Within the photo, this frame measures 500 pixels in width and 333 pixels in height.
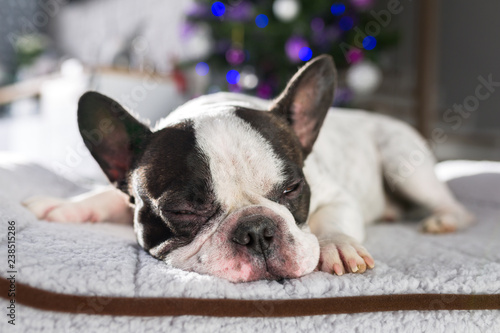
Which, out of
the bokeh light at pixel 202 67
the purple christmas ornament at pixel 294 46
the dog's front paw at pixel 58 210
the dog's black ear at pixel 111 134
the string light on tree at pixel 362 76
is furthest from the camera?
the bokeh light at pixel 202 67

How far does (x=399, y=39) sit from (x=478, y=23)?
2447 millimetres

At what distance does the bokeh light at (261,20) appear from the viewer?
4090 millimetres

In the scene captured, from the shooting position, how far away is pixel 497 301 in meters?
1.17

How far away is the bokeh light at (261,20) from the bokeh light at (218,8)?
322mm

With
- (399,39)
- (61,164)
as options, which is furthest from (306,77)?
(61,164)

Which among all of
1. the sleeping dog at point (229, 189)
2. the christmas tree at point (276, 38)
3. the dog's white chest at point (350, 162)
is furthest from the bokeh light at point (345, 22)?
the sleeping dog at point (229, 189)

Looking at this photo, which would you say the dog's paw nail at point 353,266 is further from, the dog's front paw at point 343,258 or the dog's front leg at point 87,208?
the dog's front leg at point 87,208

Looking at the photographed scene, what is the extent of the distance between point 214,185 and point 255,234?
0.20 metres

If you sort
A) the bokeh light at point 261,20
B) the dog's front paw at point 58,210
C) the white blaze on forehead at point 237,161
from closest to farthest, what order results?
1. the white blaze on forehead at point 237,161
2. the dog's front paw at point 58,210
3. the bokeh light at point 261,20

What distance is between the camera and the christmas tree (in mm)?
4059

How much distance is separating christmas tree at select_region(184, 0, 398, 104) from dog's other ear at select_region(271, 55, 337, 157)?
2.39m

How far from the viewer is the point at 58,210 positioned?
5.37ft

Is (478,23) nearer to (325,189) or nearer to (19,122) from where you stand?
(325,189)

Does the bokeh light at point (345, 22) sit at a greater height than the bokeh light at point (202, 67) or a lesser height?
greater
